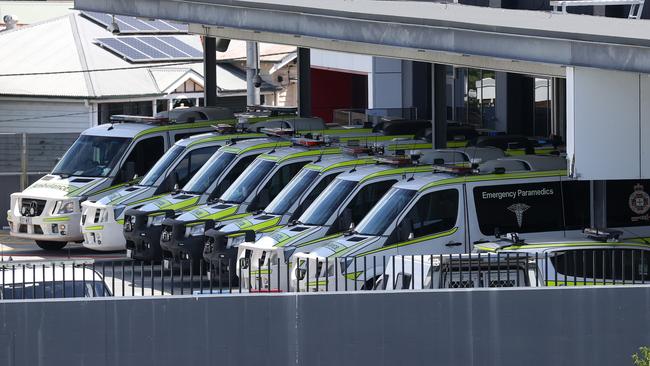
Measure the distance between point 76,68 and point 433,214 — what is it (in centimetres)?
2674

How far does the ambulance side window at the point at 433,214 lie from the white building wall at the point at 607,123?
2067 mm

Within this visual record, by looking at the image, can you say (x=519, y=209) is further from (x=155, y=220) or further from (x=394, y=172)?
(x=155, y=220)

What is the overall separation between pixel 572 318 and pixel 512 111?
22.9m

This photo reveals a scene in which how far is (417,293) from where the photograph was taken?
1595 centimetres

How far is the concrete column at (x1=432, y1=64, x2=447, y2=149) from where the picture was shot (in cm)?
2700

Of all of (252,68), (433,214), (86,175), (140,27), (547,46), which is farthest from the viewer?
(140,27)

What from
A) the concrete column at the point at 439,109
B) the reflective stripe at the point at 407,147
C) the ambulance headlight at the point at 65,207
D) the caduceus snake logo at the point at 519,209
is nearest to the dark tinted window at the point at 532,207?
the caduceus snake logo at the point at 519,209

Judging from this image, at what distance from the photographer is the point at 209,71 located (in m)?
35.7

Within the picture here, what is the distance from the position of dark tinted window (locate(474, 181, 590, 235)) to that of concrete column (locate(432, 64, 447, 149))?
5.13 meters

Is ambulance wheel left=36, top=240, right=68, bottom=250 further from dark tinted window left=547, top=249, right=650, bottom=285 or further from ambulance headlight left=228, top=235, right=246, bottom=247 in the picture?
dark tinted window left=547, top=249, right=650, bottom=285

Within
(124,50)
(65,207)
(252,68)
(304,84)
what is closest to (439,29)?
(65,207)

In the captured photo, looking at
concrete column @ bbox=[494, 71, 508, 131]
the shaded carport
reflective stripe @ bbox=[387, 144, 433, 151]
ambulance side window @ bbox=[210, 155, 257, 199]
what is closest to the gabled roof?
concrete column @ bbox=[494, 71, 508, 131]

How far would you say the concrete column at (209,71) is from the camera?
35.2m

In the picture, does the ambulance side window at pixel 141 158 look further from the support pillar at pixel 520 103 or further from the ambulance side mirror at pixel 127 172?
the support pillar at pixel 520 103
